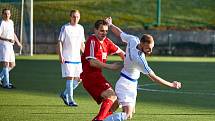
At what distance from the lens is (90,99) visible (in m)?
16.0

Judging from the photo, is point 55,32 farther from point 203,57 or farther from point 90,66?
point 90,66

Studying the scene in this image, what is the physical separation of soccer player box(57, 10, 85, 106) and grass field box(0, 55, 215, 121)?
363mm

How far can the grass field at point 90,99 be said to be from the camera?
13.0m

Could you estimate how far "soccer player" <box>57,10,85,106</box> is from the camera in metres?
14.7

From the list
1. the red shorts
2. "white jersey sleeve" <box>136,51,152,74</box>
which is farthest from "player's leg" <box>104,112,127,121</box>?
the red shorts

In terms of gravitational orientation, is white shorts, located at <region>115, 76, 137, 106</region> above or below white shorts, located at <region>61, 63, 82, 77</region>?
above

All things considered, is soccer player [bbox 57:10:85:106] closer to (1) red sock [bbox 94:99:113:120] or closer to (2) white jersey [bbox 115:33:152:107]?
(1) red sock [bbox 94:99:113:120]

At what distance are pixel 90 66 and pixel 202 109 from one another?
392cm

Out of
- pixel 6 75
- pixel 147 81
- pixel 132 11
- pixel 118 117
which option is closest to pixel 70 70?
pixel 6 75

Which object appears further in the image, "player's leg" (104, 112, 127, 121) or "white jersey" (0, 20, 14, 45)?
"white jersey" (0, 20, 14, 45)

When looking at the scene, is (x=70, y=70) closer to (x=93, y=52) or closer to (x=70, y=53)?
(x=70, y=53)

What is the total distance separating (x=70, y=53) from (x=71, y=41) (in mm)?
257

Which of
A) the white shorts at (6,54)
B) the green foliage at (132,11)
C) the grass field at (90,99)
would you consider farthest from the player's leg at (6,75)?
the green foliage at (132,11)

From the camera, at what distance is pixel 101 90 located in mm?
11102
